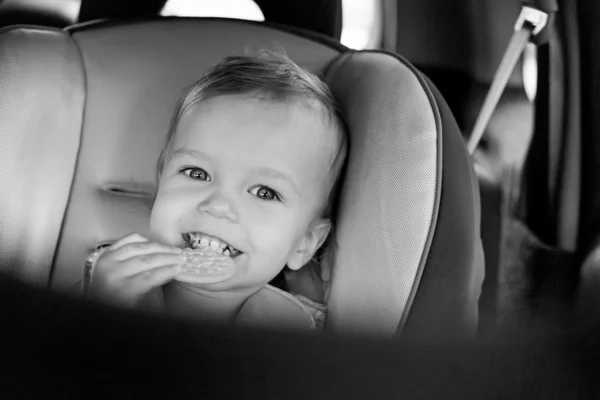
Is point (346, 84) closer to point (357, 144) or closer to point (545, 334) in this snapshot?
point (357, 144)

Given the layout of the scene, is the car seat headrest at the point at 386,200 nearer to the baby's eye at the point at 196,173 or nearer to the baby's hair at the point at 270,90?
the baby's hair at the point at 270,90

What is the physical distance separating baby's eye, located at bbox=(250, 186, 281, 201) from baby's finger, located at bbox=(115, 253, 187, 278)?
3.3 inches

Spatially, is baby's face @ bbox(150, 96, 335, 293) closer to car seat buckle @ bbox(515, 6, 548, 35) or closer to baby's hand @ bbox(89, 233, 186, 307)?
baby's hand @ bbox(89, 233, 186, 307)

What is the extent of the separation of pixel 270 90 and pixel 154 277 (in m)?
0.20

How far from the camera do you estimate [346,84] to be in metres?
0.73

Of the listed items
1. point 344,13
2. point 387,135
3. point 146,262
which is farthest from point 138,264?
point 344,13

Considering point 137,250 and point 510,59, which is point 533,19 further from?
point 137,250

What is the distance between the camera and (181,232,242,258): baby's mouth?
25.1 inches

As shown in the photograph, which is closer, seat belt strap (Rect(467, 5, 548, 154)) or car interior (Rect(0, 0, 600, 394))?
car interior (Rect(0, 0, 600, 394))

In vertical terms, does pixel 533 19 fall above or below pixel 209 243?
above

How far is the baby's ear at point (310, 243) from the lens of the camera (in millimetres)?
689

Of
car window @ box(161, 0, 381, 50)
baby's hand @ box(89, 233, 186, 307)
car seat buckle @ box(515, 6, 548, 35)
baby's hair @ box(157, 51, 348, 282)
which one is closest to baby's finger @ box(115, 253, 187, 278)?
baby's hand @ box(89, 233, 186, 307)

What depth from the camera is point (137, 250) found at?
60 centimetres

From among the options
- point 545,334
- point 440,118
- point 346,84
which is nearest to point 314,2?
point 346,84
